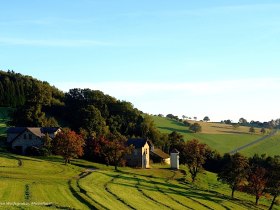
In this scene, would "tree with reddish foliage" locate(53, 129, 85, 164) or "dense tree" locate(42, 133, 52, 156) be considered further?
"dense tree" locate(42, 133, 52, 156)

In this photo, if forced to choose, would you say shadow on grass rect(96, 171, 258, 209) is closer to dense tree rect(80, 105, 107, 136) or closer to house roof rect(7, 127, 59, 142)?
house roof rect(7, 127, 59, 142)

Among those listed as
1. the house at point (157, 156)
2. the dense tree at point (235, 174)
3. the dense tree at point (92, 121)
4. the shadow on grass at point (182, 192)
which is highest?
the dense tree at point (92, 121)

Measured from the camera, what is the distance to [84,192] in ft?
169

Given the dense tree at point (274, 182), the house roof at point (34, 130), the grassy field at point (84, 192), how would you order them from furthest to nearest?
the house roof at point (34, 130)
the dense tree at point (274, 182)
the grassy field at point (84, 192)

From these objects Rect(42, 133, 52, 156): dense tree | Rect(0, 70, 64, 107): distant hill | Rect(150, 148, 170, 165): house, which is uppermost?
Rect(0, 70, 64, 107): distant hill

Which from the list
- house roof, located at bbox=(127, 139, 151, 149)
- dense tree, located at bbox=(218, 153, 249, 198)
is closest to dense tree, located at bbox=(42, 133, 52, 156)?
house roof, located at bbox=(127, 139, 151, 149)

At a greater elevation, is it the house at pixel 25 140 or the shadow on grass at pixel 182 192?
the house at pixel 25 140

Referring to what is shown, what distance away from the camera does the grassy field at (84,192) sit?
44406mm

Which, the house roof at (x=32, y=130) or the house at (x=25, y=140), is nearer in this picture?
the house at (x=25, y=140)

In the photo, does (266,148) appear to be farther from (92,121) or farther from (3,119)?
(3,119)

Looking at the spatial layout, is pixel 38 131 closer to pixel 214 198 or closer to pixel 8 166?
pixel 8 166

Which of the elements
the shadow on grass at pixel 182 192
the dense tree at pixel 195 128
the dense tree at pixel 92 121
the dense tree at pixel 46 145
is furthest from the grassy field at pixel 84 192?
the dense tree at pixel 195 128

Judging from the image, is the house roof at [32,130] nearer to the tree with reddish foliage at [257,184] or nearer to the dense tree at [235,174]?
the dense tree at [235,174]

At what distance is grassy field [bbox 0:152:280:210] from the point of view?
146ft
